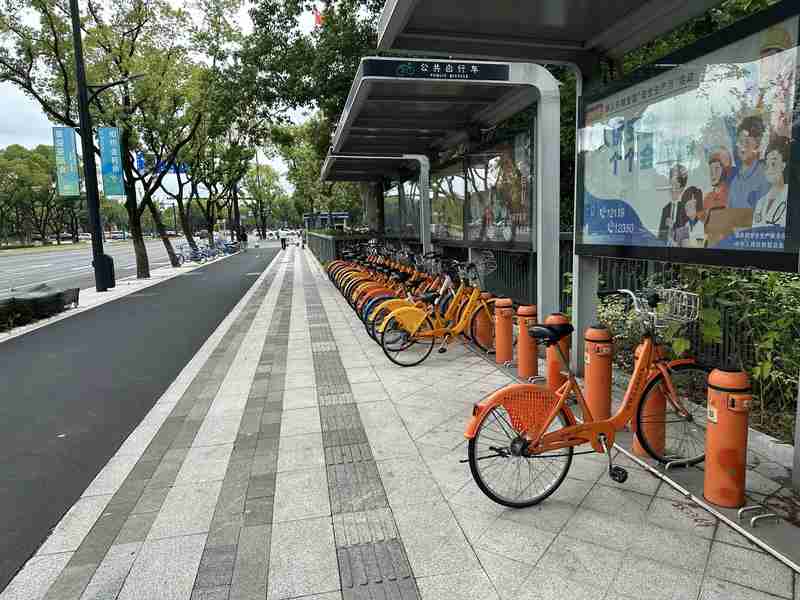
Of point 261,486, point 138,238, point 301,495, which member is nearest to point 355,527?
point 301,495

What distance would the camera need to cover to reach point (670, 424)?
11.3 ft

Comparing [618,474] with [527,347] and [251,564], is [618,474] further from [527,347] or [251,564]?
[527,347]

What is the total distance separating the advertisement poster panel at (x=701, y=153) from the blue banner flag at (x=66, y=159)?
1428 centimetres

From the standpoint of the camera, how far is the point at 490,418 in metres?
2.97

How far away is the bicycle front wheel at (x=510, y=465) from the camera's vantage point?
9.70 ft

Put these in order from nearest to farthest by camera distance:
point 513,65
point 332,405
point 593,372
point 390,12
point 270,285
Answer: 1. point 593,372
2. point 390,12
3. point 332,405
4. point 513,65
5. point 270,285

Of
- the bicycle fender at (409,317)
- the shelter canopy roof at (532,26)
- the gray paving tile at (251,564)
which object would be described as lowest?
the gray paving tile at (251,564)

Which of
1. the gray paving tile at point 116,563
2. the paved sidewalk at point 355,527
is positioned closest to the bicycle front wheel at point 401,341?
the paved sidewalk at point 355,527

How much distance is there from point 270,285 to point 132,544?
1366 cm

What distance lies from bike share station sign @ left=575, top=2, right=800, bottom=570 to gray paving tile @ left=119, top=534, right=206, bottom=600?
265 cm

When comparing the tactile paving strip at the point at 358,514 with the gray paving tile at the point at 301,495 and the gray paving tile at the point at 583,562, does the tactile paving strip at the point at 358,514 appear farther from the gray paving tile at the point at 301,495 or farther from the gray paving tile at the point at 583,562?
the gray paving tile at the point at 583,562

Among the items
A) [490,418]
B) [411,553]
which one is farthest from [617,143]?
[411,553]

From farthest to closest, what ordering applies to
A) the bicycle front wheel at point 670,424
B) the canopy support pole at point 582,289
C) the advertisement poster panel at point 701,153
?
the canopy support pole at point 582,289
the bicycle front wheel at point 670,424
the advertisement poster panel at point 701,153

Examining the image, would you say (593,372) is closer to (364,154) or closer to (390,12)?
(390,12)
